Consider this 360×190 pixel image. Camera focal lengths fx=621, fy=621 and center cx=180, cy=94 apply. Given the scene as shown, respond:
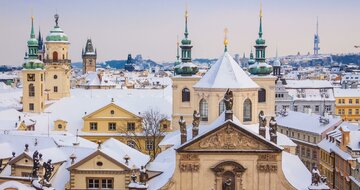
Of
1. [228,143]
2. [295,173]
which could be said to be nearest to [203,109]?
[295,173]

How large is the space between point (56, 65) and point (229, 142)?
49.6m

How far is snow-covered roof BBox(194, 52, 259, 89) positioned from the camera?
5678cm

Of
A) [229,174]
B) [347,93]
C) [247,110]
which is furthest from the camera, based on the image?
[347,93]

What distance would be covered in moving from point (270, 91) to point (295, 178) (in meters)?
21.7

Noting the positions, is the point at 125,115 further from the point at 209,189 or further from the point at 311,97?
the point at 311,97

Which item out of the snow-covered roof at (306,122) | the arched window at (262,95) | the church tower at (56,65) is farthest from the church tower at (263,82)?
the church tower at (56,65)

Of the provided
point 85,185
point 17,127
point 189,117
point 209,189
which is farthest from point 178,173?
point 17,127

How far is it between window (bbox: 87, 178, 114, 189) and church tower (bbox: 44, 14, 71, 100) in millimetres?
42997

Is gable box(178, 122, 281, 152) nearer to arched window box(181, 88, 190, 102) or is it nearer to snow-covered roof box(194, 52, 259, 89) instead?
snow-covered roof box(194, 52, 259, 89)

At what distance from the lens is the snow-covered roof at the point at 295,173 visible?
42.5 meters

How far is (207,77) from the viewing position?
5903cm

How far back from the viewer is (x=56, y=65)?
3398 inches

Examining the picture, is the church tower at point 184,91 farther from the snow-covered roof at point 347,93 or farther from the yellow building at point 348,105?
the snow-covered roof at point 347,93

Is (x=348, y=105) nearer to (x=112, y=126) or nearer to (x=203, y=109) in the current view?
(x=112, y=126)
